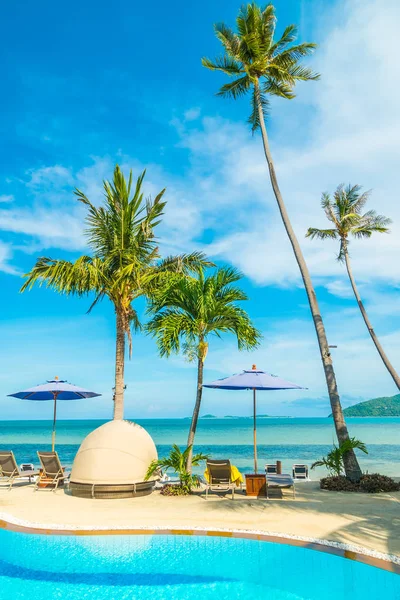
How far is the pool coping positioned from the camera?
6.41 meters

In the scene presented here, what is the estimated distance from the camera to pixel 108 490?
10930 millimetres

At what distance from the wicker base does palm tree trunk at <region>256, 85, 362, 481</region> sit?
5.41 metres

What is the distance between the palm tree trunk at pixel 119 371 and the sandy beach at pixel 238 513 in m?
2.80

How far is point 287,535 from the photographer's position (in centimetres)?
748

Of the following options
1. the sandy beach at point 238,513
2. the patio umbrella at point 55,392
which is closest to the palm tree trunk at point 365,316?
the sandy beach at point 238,513

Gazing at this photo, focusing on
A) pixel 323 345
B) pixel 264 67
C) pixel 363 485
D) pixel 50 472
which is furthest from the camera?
pixel 264 67

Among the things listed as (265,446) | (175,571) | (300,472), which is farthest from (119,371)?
(265,446)

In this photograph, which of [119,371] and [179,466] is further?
[119,371]

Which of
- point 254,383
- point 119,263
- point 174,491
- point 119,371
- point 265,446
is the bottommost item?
point 174,491

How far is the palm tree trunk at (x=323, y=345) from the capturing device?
12680 millimetres

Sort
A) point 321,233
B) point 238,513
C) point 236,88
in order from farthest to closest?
point 321,233, point 236,88, point 238,513

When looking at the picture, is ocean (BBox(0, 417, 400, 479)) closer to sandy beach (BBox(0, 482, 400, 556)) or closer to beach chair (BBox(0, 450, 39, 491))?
sandy beach (BBox(0, 482, 400, 556))

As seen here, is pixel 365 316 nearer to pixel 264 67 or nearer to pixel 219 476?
pixel 264 67

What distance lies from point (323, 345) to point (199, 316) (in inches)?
159
